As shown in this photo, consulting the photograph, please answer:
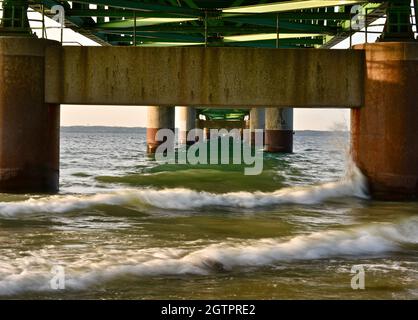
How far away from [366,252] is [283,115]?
34038 mm

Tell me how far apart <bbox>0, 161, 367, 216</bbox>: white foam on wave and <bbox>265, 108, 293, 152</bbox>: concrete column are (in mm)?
25435

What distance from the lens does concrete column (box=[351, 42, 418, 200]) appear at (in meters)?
15.4

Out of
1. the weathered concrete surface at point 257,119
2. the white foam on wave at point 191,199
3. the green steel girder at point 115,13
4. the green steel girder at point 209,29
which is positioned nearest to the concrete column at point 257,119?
the weathered concrete surface at point 257,119

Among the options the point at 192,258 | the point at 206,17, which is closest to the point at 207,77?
the point at 206,17

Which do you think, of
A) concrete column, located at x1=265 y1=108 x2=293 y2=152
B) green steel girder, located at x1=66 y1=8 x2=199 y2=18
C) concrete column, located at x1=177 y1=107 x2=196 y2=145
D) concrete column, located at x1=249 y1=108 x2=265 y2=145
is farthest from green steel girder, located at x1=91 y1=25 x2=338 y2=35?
concrete column, located at x1=177 y1=107 x2=196 y2=145

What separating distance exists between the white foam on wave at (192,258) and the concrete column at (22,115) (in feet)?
21.5

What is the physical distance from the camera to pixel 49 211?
14016 millimetres

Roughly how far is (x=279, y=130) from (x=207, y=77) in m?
30.2

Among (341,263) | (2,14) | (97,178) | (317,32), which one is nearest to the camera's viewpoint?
(341,263)

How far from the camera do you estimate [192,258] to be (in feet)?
29.9

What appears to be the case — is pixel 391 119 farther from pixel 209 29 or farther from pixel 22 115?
pixel 209 29
